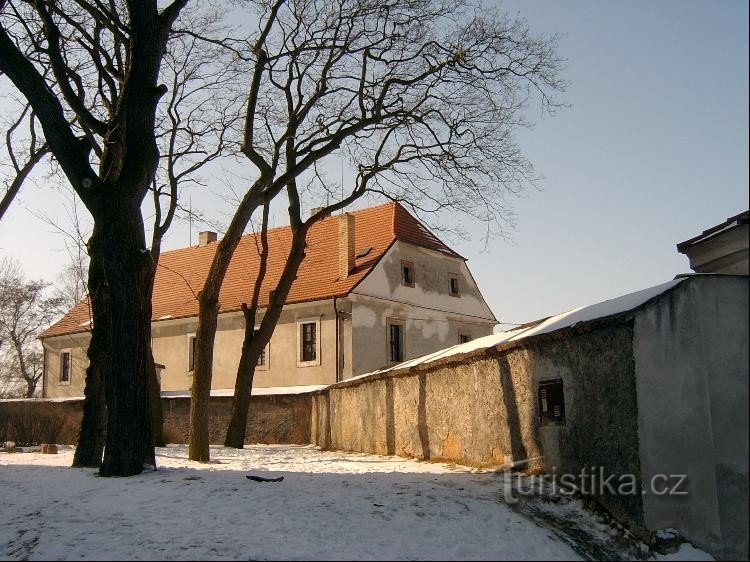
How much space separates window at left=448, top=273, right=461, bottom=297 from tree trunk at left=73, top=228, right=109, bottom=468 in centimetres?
2208

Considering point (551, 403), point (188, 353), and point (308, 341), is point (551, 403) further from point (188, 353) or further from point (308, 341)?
point (188, 353)

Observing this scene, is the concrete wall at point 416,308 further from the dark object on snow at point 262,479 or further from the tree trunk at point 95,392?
the dark object on snow at point 262,479

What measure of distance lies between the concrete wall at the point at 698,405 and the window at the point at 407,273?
72.7 ft

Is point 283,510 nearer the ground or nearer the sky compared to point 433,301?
nearer the ground

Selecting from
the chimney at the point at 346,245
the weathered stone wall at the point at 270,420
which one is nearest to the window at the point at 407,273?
the chimney at the point at 346,245

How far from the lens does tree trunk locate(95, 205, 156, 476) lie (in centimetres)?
1057

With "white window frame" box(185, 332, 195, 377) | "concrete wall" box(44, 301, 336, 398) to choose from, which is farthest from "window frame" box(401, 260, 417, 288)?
"white window frame" box(185, 332, 195, 377)

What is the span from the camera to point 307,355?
96.5ft

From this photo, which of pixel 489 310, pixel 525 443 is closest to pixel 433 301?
pixel 489 310

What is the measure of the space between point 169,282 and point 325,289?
11.3m

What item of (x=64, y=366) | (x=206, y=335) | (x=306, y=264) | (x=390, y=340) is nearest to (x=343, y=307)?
(x=390, y=340)

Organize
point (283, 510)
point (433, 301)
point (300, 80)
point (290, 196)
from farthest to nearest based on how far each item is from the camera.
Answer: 1. point (433, 301)
2. point (290, 196)
3. point (300, 80)
4. point (283, 510)

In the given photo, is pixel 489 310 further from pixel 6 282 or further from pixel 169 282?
pixel 6 282

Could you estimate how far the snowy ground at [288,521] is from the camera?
7.28 meters
